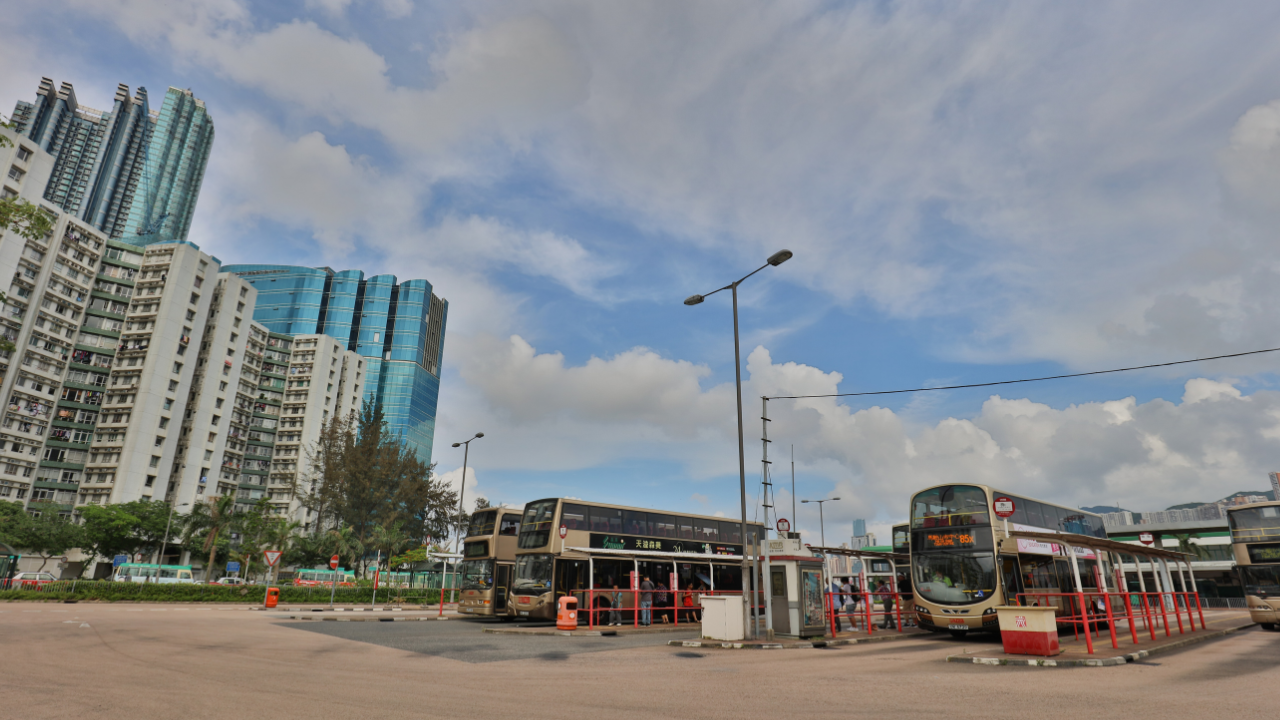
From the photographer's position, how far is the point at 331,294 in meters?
134

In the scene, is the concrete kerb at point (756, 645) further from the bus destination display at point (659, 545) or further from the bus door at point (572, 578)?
the bus destination display at point (659, 545)

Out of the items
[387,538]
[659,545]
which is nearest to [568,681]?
[659,545]

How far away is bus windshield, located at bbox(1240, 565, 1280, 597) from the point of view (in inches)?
953

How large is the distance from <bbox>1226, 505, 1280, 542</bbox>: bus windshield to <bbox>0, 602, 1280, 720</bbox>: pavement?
12268 millimetres

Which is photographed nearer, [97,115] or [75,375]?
[75,375]

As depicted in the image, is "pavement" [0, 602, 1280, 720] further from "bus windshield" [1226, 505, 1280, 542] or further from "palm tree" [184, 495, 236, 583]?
"palm tree" [184, 495, 236, 583]

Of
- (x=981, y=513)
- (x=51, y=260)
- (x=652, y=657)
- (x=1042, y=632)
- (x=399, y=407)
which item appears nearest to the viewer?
(x=1042, y=632)

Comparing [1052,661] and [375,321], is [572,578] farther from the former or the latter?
[375,321]

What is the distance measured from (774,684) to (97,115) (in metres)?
239

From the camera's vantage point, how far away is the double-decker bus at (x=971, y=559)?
17.6m

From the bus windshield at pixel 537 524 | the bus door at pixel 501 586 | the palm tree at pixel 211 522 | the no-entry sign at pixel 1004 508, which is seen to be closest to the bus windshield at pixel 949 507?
the no-entry sign at pixel 1004 508

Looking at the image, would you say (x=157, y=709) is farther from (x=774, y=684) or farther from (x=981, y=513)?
(x=981, y=513)

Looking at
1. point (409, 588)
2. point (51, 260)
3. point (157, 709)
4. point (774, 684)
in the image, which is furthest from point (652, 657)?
point (51, 260)

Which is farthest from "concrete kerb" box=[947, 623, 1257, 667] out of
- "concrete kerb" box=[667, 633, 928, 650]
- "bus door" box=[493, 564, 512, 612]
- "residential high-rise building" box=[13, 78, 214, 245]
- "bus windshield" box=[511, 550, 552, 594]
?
"residential high-rise building" box=[13, 78, 214, 245]
